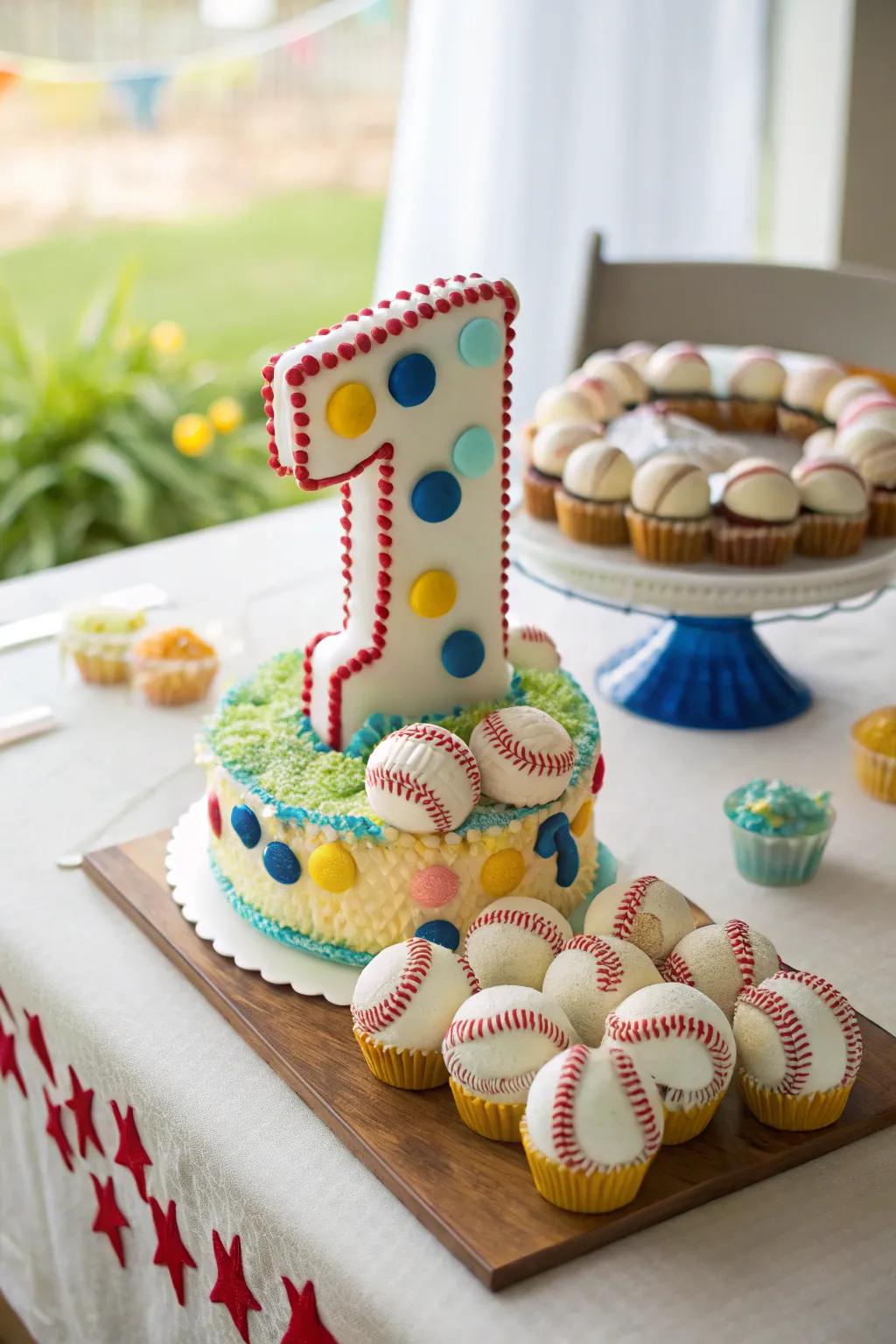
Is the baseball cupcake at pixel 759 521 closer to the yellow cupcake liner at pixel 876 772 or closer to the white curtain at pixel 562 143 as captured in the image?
the yellow cupcake liner at pixel 876 772

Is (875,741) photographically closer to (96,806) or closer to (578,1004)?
(578,1004)

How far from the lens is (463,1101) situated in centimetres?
94

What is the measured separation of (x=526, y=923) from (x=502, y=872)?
0.25 feet

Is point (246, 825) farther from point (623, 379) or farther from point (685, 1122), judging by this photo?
point (623, 379)

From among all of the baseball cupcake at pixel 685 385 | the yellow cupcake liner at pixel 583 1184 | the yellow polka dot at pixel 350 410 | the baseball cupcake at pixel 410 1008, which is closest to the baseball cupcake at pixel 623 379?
the baseball cupcake at pixel 685 385

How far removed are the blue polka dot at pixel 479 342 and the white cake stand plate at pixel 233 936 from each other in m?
0.48

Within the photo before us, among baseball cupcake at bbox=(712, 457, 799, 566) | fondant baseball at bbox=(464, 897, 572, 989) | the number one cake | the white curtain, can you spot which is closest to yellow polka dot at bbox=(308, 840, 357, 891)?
the number one cake

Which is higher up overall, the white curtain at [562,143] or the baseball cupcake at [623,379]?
the white curtain at [562,143]

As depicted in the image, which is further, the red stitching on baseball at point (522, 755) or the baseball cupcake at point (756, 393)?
the baseball cupcake at point (756, 393)

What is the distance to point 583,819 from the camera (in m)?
1.19

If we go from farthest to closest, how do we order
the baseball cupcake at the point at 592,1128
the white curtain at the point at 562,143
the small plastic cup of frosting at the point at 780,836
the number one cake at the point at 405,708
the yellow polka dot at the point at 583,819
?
1. the white curtain at the point at 562,143
2. the small plastic cup of frosting at the point at 780,836
3. the yellow polka dot at the point at 583,819
4. the number one cake at the point at 405,708
5. the baseball cupcake at the point at 592,1128

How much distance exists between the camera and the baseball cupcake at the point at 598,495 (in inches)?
59.9

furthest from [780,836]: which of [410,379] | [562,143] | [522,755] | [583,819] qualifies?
[562,143]

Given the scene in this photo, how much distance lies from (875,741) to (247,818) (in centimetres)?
65
